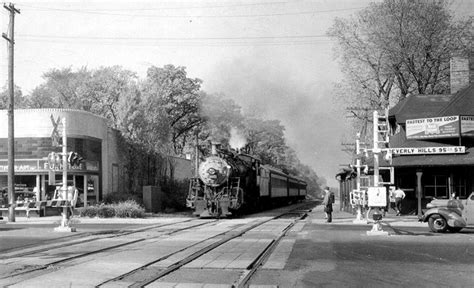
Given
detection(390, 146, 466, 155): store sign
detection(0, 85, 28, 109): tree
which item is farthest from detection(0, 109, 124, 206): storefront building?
detection(0, 85, 28, 109): tree

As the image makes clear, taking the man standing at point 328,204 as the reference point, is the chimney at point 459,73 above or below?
above

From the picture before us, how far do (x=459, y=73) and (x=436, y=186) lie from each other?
9903 millimetres

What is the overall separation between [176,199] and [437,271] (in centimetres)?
3076

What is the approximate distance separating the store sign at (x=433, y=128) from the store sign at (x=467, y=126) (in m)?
0.26

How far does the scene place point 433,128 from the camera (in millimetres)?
28281

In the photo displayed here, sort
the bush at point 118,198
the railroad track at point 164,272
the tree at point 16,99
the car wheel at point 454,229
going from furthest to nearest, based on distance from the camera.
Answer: the tree at point 16,99
the bush at point 118,198
the car wheel at point 454,229
the railroad track at point 164,272

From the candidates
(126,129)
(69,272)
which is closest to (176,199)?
(126,129)

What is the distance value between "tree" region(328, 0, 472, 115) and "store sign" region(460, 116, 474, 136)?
14.0m

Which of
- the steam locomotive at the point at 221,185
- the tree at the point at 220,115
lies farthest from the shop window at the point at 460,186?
the tree at the point at 220,115

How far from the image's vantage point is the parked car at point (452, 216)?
63.1 feet

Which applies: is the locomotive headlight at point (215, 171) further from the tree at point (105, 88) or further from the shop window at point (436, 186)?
the tree at point (105, 88)

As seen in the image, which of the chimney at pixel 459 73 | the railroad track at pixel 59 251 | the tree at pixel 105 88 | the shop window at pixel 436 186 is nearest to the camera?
the railroad track at pixel 59 251

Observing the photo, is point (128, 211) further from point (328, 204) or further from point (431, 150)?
point (431, 150)

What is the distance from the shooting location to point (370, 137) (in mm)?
47906
